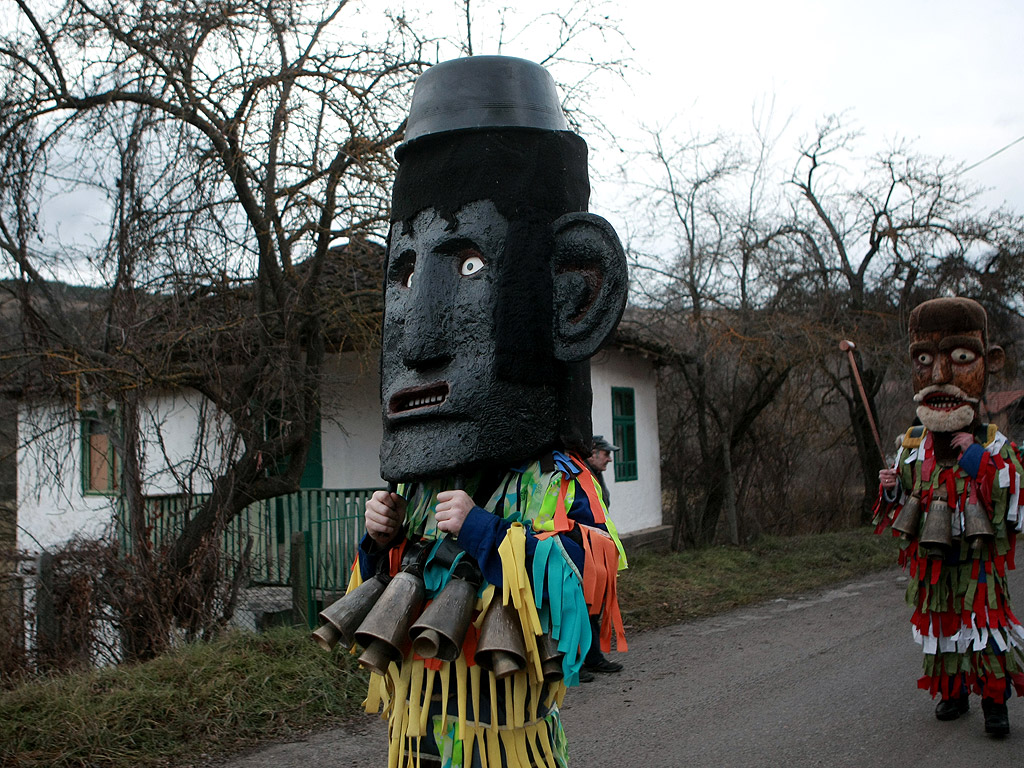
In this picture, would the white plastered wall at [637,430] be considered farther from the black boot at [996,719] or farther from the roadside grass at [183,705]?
the black boot at [996,719]

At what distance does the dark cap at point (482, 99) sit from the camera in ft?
9.05

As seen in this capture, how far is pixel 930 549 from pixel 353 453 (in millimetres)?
6920

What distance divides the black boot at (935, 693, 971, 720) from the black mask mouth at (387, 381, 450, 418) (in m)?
3.95

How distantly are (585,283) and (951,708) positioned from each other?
3882 mm

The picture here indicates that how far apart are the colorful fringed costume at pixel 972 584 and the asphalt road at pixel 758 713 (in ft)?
1.04

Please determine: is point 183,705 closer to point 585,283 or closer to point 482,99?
point 585,283

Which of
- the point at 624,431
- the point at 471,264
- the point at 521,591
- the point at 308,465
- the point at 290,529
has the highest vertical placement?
the point at 471,264

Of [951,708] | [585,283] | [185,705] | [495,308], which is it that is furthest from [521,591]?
[951,708]

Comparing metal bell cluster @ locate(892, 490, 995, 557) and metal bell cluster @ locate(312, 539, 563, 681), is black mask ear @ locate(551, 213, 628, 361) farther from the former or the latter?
metal bell cluster @ locate(892, 490, 995, 557)

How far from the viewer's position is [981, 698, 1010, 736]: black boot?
182 inches

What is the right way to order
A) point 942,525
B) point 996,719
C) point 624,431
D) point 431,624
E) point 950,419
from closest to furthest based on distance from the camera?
point 431,624 < point 996,719 < point 942,525 < point 950,419 < point 624,431

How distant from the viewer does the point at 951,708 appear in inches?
195

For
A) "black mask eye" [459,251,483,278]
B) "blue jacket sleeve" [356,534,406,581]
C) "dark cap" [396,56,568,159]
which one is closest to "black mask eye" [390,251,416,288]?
"black mask eye" [459,251,483,278]

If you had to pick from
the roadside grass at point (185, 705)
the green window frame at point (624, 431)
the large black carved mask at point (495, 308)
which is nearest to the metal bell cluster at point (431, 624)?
the large black carved mask at point (495, 308)
